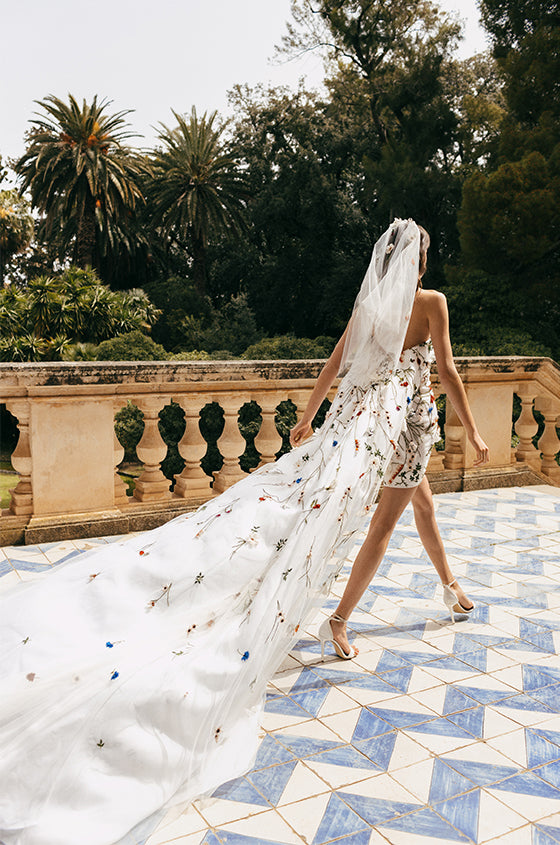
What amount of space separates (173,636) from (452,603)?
59.7 inches

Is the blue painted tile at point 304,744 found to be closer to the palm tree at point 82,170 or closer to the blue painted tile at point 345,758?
the blue painted tile at point 345,758

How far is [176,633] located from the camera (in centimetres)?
241

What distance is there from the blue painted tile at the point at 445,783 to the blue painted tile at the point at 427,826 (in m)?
0.07

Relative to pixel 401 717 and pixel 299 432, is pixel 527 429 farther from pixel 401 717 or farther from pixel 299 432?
pixel 401 717

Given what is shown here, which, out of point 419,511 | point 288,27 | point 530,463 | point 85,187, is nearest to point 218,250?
point 85,187

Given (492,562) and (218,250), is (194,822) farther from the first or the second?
(218,250)

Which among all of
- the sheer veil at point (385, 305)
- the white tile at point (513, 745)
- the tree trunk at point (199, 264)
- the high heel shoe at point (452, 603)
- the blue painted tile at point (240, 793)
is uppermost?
the tree trunk at point (199, 264)

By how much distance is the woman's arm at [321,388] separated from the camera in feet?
10.6

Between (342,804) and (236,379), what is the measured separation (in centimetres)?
303

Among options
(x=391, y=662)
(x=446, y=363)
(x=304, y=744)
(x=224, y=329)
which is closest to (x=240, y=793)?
(x=304, y=744)

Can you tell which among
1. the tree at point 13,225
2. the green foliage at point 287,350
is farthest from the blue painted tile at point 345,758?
the tree at point 13,225

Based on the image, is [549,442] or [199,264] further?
[199,264]

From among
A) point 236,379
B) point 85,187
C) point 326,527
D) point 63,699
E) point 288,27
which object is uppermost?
Answer: point 288,27

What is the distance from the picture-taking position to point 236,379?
4797mm
